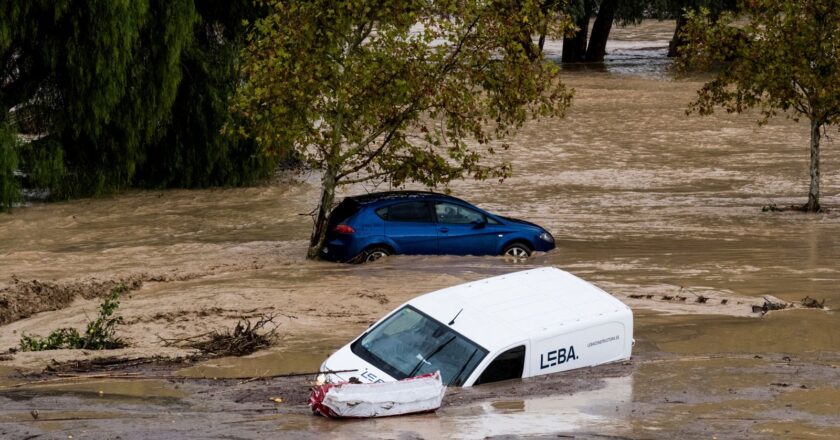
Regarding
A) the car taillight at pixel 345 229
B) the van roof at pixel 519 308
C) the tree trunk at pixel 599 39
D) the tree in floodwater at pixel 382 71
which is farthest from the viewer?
the tree trunk at pixel 599 39

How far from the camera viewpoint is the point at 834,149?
3403cm

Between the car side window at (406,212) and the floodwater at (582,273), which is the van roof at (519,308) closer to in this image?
the floodwater at (582,273)

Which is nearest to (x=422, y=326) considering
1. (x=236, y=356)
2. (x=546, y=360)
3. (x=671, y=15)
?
(x=546, y=360)

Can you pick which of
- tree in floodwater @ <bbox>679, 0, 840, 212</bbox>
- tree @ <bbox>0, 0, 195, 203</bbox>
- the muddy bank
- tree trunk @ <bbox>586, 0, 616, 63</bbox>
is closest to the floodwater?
the muddy bank

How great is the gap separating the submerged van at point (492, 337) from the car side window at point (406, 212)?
7877mm

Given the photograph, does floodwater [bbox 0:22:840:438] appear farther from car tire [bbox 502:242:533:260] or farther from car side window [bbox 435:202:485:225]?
car side window [bbox 435:202:485:225]

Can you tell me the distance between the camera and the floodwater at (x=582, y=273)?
414 inches

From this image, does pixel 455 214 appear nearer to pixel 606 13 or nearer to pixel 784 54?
pixel 784 54

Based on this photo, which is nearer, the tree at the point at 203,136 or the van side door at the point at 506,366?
the van side door at the point at 506,366

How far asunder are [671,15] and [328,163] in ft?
133

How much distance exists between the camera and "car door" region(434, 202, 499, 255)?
66.3 feet

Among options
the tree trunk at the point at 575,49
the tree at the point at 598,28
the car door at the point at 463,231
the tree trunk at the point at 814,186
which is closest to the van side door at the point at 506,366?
the car door at the point at 463,231

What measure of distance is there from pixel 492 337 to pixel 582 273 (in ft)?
26.5

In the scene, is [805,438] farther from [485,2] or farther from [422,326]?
[485,2]
